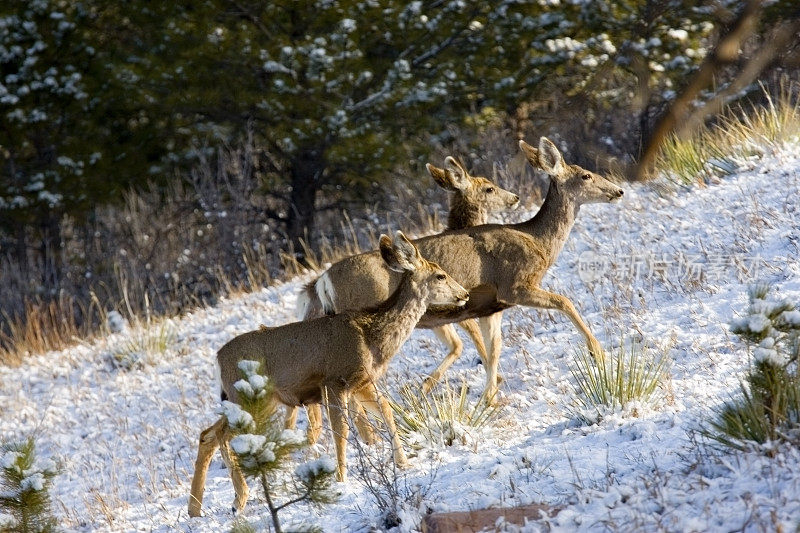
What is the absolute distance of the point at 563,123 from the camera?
2044cm

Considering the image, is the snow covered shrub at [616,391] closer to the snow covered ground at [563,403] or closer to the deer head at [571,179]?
the snow covered ground at [563,403]

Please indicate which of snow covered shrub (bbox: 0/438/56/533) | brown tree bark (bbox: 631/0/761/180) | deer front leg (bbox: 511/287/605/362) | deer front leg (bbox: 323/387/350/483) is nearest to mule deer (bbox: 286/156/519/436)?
deer front leg (bbox: 511/287/605/362)

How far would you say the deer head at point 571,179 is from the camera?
8273mm

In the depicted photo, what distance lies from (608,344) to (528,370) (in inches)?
25.0

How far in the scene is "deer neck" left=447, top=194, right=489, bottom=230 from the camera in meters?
8.46

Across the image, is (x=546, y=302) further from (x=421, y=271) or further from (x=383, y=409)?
(x=383, y=409)

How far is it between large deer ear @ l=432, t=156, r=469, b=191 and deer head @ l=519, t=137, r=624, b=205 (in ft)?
1.67

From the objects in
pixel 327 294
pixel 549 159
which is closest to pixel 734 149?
pixel 549 159

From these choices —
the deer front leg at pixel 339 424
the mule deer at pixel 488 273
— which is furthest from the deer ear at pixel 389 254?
the deer front leg at pixel 339 424

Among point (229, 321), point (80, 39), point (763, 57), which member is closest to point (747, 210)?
point (229, 321)

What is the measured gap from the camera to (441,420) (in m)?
6.57

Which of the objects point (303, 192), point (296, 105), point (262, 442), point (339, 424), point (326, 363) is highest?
point (296, 105)

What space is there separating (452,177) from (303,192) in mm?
12926

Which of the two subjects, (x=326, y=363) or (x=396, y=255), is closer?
(x=326, y=363)
